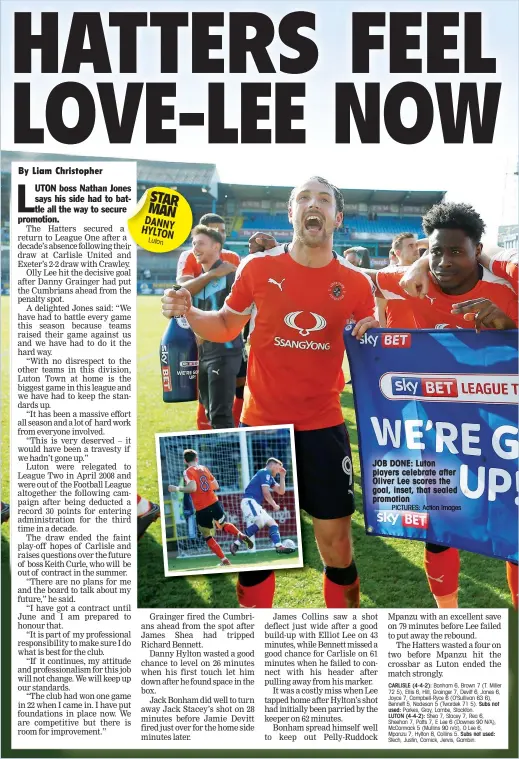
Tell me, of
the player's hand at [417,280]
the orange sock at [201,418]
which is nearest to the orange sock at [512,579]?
the player's hand at [417,280]

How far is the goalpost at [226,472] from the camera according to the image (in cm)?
264

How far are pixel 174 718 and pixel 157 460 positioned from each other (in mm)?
1176

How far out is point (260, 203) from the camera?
10.6 feet

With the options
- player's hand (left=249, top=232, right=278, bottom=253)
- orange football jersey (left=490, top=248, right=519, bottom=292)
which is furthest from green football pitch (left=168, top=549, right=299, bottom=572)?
orange football jersey (left=490, top=248, right=519, bottom=292)

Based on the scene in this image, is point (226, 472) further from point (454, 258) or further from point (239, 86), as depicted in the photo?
point (239, 86)

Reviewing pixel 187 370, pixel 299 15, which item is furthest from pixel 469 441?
pixel 299 15

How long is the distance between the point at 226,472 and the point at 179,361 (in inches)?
47.9

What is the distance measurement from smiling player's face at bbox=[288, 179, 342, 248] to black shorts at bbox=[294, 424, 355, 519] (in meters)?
0.82

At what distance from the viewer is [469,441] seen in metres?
2.62

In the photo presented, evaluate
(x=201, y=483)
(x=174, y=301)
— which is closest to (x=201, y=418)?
(x=201, y=483)

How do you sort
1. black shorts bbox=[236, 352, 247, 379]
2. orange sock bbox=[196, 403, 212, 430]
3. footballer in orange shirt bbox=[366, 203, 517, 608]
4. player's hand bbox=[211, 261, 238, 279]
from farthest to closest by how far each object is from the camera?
black shorts bbox=[236, 352, 247, 379] → orange sock bbox=[196, 403, 212, 430] → player's hand bbox=[211, 261, 238, 279] → footballer in orange shirt bbox=[366, 203, 517, 608]

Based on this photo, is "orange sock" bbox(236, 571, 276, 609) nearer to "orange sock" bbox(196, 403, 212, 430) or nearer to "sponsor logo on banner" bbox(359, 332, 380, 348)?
"sponsor logo on banner" bbox(359, 332, 380, 348)

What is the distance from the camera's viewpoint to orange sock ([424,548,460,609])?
279 cm

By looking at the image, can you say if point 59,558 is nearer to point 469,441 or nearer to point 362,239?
point 469,441
